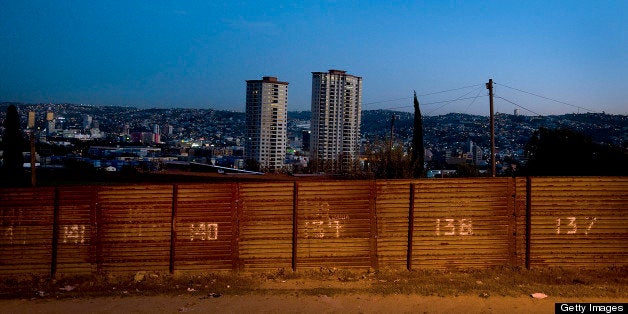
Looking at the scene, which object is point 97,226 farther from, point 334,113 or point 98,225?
point 334,113

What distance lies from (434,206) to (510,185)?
1.67 metres

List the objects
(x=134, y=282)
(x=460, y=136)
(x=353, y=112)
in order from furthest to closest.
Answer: (x=353, y=112) → (x=460, y=136) → (x=134, y=282)

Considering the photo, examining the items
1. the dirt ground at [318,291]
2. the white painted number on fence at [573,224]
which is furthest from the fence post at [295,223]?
the white painted number on fence at [573,224]

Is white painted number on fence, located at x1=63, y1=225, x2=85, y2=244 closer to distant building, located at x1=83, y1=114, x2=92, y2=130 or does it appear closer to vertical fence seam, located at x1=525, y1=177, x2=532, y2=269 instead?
vertical fence seam, located at x1=525, y1=177, x2=532, y2=269

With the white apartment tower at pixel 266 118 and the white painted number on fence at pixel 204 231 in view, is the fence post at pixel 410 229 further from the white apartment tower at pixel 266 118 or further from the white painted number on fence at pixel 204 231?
the white apartment tower at pixel 266 118

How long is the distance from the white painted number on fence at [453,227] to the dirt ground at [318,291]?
804 mm

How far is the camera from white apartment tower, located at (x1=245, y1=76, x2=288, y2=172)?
283 feet

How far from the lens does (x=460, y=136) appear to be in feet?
242

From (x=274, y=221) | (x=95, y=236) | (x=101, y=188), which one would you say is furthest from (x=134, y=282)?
(x=274, y=221)

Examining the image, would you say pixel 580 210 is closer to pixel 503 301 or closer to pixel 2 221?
pixel 503 301

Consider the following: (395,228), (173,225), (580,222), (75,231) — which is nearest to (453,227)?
(395,228)

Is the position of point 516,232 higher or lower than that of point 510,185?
lower

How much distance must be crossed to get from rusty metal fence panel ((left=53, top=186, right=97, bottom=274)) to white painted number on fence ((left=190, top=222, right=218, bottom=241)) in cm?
201
